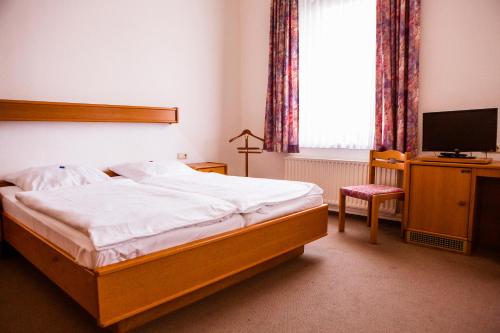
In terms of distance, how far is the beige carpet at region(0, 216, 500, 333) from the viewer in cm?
186

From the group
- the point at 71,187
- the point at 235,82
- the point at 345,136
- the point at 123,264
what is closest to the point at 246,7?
the point at 235,82

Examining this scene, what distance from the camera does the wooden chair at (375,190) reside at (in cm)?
312

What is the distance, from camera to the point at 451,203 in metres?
2.88

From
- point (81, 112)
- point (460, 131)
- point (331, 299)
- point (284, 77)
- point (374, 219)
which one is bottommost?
point (331, 299)

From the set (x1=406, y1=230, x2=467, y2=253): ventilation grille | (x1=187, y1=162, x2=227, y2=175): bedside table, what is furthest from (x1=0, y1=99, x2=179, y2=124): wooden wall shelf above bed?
(x1=406, y1=230, x2=467, y2=253): ventilation grille

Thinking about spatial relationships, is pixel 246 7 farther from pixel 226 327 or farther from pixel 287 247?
pixel 226 327

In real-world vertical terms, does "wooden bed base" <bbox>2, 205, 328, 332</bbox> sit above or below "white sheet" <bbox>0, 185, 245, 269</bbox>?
below

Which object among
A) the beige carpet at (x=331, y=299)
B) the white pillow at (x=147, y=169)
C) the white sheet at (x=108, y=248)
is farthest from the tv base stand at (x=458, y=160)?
the white pillow at (x=147, y=169)

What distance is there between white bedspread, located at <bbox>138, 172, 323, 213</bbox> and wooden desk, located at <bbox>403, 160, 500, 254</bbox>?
0.92 meters

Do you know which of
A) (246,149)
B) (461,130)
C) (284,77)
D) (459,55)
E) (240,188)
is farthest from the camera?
(246,149)

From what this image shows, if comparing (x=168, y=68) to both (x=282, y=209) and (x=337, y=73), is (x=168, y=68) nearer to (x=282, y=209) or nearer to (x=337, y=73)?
(x=337, y=73)

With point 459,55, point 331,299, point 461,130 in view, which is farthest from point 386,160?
point 331,299

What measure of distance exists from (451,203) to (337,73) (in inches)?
73.8

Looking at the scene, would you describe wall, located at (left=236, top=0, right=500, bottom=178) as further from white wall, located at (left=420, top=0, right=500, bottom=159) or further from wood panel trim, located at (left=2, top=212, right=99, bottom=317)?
wood panel trim, located at (left=2, top=212, right=99, bottom=317)
